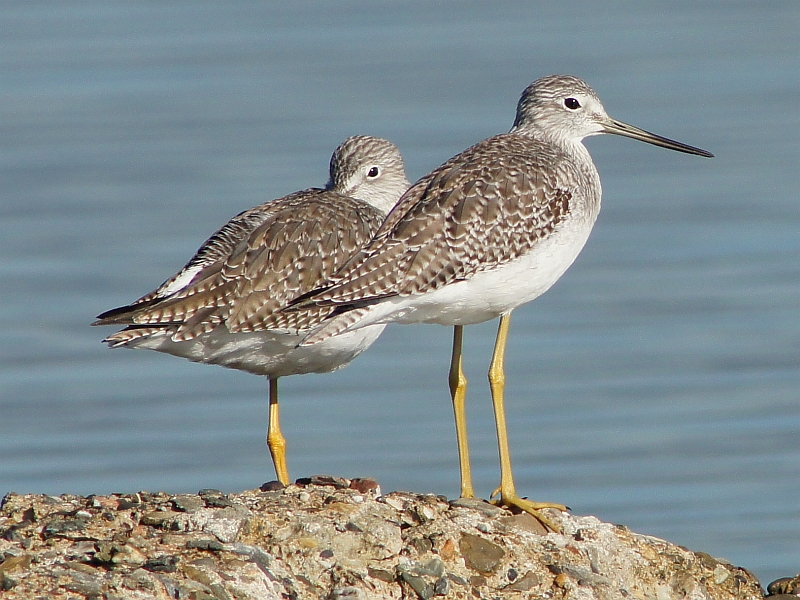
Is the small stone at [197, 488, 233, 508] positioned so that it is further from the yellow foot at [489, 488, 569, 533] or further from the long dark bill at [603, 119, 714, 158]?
the long dark bill at [603, 119, 714, 158]

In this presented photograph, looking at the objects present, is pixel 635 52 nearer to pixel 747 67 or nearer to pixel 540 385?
pixel 747 67

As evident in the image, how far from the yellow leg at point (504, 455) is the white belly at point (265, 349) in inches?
33.1

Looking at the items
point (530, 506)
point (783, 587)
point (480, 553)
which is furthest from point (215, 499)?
point (783, 587)

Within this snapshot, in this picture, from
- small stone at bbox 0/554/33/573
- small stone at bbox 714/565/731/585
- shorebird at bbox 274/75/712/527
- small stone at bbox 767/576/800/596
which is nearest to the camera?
small stone at bbox 0/554/33/573

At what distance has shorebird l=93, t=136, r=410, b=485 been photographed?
10094 mm

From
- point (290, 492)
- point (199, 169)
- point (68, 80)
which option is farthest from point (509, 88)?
point (290, 492)

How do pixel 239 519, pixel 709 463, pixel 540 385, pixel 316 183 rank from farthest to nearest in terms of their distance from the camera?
pixel 316 183, pixel 540 385, pixel 709 463, pixel 239 519

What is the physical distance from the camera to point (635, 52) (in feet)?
69.5

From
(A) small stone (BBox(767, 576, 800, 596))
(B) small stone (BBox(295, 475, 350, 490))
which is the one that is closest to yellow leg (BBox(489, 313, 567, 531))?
(B) small stone (BBox(295, 475, 350, 490))

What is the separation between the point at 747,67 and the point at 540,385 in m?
8.13

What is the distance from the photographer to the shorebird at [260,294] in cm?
1009

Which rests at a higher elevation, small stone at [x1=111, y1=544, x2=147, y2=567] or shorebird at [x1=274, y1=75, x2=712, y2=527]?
shorebird at [x1=274, y1=75, x2=712, y2=527]

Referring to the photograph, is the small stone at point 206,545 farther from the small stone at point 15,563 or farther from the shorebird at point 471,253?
the shorebird at point 471,253

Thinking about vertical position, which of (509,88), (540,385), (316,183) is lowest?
(540,385)
